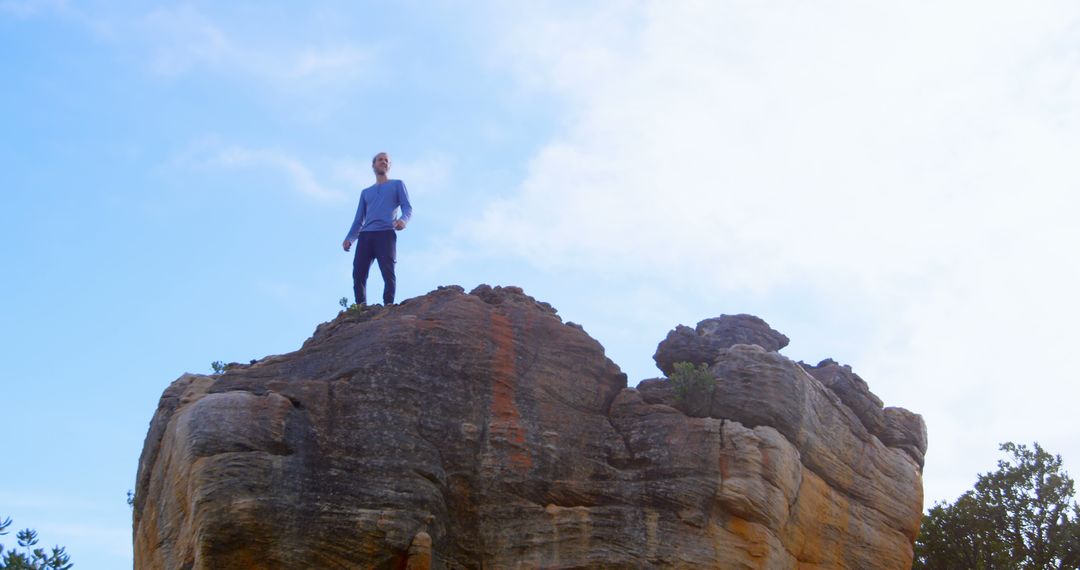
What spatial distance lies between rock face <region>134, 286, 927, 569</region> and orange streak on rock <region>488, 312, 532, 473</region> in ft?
0.12

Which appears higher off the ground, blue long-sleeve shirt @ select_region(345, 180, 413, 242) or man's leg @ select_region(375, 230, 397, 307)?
blue long-sleeve shirt @ select_region(345, 180, 413, 242)

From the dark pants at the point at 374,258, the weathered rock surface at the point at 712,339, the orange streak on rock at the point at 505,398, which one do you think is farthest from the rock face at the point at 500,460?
the dark pants at the point at 374,258

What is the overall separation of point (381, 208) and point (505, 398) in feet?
17.1

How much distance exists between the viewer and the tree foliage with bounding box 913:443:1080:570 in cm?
2881

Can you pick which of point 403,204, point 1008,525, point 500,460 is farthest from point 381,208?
point 1008,525

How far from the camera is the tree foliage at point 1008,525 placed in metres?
28.8

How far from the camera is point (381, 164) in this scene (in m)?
24.6

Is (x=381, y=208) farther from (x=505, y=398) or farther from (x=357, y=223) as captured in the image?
(x=505, y=398)

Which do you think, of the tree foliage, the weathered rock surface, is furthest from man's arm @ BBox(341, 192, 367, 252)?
the tree foliage

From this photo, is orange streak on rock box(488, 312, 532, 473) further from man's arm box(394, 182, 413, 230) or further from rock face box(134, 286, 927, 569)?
man's arm box(394, 182, 413, 230)

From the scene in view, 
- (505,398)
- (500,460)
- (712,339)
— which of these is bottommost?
(500,460)

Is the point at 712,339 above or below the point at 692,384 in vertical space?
above

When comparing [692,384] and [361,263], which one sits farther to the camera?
[361,263]

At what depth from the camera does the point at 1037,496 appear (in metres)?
29.9
